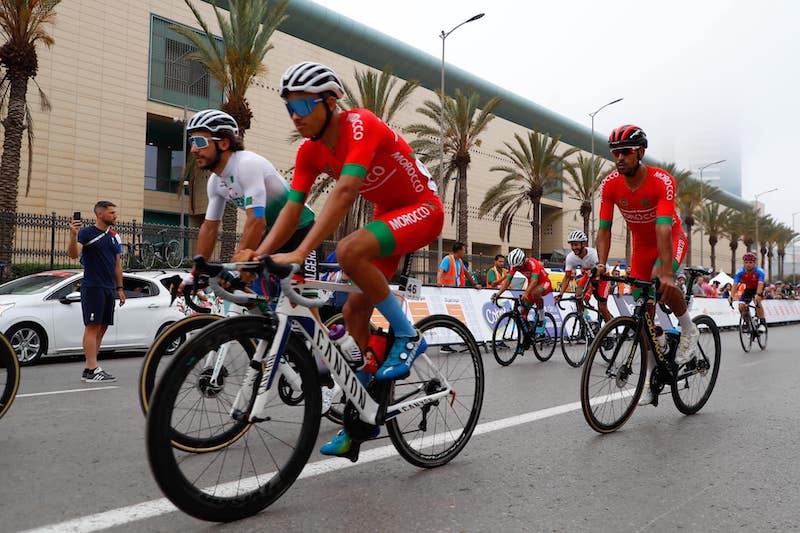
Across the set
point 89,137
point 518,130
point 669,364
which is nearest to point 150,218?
point 89,137

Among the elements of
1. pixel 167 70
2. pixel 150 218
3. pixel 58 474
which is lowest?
pixel 58 474

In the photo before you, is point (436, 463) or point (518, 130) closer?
point (436, 463)

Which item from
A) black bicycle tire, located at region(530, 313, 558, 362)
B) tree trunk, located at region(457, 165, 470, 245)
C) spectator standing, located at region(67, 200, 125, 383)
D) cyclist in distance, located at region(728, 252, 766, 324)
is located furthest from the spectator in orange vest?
tree trunk, located at region(457, 165, 470, 245)

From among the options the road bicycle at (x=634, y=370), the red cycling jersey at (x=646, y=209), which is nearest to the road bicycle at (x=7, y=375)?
the road bicycle at (x=634, y=370)

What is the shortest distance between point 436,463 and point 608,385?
5.44 feet

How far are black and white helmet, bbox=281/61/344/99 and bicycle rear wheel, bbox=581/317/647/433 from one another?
8.42 feet

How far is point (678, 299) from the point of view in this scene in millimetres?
5027

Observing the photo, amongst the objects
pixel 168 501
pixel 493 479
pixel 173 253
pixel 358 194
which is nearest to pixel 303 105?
pixel 358 194

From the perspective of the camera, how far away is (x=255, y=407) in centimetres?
276

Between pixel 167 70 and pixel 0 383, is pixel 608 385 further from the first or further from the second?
pixel 167 70

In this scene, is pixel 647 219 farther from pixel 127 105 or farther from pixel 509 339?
pixel 127 105

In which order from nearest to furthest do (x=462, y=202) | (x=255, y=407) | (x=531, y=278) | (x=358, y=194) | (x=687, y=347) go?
(x=255, y=407) → (x=358, y=194) → (x=687, y=347) → (x=531, y=278) → (x=462, y=202)

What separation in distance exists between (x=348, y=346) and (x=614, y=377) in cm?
241

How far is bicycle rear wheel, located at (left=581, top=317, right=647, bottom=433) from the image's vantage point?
174 inches
